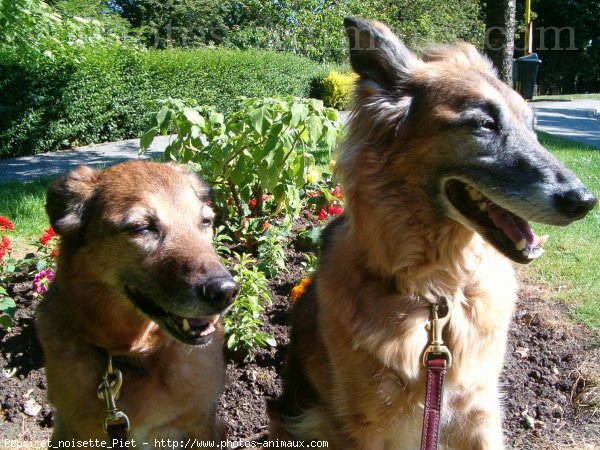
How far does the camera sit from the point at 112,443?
2641mm

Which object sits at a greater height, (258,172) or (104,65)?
(104,65)

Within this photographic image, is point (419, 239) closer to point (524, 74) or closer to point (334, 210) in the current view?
point (334, 210)

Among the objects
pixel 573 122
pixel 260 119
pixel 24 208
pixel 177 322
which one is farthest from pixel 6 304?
pixel 573 122

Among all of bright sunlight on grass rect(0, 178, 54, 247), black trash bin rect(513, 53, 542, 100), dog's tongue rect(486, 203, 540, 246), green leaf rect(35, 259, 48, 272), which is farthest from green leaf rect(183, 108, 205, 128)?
black trash bin rect(513, 53, 542, 100)

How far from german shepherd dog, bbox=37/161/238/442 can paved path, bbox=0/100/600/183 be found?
15.6 feet

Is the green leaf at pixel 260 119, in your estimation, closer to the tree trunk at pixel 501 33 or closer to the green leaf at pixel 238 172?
the green leaf at pixel 238 172

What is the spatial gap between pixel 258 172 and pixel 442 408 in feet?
8.44

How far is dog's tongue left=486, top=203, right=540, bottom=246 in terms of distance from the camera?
8.19ft

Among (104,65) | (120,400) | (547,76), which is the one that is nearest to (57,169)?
(104,65)

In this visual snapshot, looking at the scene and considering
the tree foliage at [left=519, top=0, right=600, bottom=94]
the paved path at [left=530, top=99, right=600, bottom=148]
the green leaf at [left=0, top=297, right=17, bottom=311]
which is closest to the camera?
the green leaf at [left=0, top=297, right=17, bottom=311]

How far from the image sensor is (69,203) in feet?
9.61

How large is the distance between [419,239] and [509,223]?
15.6 inches

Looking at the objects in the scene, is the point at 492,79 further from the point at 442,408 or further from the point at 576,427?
the point at 576,427

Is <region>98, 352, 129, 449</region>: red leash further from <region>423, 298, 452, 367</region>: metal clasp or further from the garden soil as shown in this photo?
<region>423, 298, 452, 367</region>: metal clasp
